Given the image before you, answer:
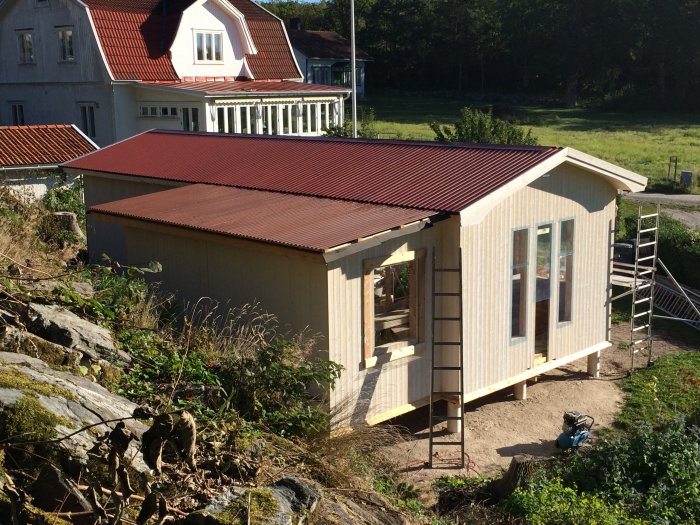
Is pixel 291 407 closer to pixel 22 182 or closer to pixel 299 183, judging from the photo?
pixel 299 183

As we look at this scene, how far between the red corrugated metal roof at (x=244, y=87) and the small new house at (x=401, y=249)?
1601 centimetres

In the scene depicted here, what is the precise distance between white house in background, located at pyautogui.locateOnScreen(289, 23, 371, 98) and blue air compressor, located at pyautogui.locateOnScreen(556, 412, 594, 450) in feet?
179

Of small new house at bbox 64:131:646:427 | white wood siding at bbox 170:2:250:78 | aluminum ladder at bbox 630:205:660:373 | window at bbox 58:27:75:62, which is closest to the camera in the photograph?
small new house at bbox 64:131:646:427

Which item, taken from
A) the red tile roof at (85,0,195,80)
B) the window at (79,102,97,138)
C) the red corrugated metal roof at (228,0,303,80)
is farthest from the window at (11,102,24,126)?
the red corrugated metal roof at (228,0,303,80)

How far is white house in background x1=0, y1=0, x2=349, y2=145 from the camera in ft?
107

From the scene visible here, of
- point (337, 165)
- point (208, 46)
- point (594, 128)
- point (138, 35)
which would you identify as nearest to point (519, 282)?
point (337, 165)

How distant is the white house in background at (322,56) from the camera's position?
64750mm

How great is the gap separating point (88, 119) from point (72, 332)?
27.2 metres

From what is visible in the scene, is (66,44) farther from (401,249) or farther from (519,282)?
(401,249)

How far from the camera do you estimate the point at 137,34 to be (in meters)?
34.4

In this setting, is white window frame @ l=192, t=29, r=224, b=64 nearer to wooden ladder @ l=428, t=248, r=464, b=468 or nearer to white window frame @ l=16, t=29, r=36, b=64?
white window frame @ l=16, t=29, r=36, b=64

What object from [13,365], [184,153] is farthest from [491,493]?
[184,153]

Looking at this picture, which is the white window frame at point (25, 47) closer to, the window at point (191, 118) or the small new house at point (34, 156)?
the window at point (191, 118)

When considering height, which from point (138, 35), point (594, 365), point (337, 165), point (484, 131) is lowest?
point (594, 365)
